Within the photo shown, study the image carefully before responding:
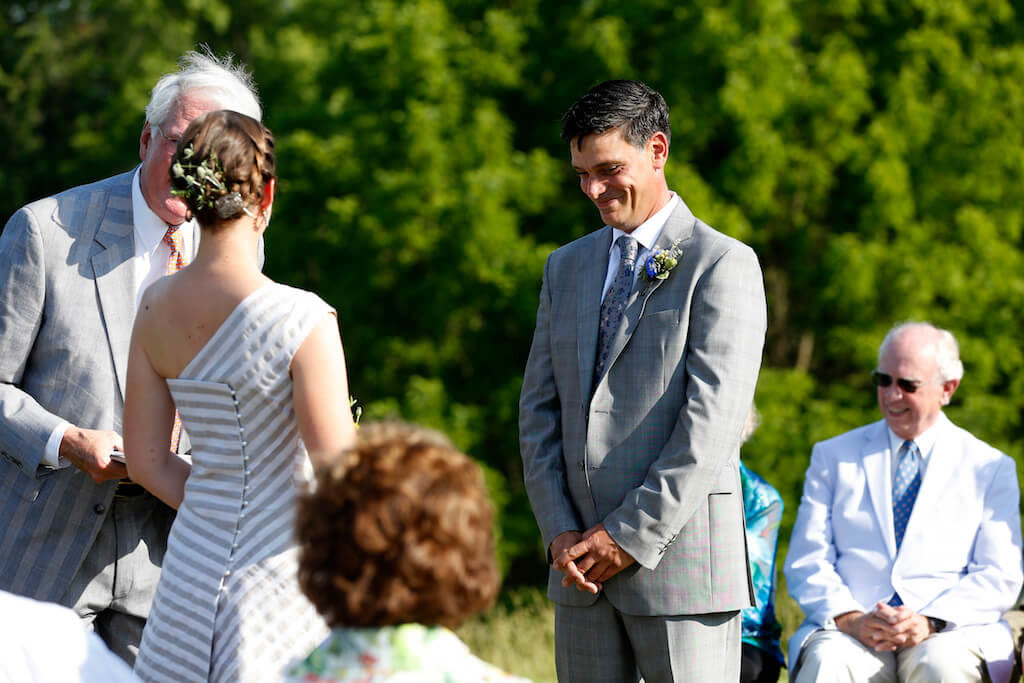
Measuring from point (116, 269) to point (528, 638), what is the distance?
512cm

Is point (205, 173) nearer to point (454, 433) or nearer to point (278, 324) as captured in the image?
point (278, 324)

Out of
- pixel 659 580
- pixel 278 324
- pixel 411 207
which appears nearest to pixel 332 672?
pixel 278 324

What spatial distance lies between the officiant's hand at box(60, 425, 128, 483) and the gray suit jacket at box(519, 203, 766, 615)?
4.05 ft

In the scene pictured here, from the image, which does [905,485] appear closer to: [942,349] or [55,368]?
[942,349]

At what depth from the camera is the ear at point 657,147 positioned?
3645 mm

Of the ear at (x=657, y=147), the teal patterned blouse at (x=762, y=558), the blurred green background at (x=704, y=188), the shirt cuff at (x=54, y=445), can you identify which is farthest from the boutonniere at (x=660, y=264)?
the blurred green background at (x=704, y=188)

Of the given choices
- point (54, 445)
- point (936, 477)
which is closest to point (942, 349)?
point (936, 477)

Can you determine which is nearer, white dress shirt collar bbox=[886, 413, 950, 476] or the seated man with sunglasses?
the seated man with sunglasses

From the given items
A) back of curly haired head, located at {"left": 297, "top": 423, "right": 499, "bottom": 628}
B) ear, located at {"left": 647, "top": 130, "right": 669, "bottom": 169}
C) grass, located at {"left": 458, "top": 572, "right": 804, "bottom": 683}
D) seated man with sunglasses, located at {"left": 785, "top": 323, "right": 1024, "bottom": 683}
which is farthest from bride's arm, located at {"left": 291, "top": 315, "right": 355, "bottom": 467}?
grass, located at {"left": 458, "top": 572, "right": 804, "bottom": 683}

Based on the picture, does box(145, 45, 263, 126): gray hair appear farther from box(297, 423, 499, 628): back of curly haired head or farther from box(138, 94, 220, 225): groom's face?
box(297, 423, 499, 628): back of curly haired head

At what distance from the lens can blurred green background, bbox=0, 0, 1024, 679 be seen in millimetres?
13297

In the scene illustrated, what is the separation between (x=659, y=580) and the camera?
134 inches

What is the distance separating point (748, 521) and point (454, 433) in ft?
30.0

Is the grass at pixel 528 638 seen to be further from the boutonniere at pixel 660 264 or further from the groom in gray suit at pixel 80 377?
the groom in gray suit at pixel 80 377
